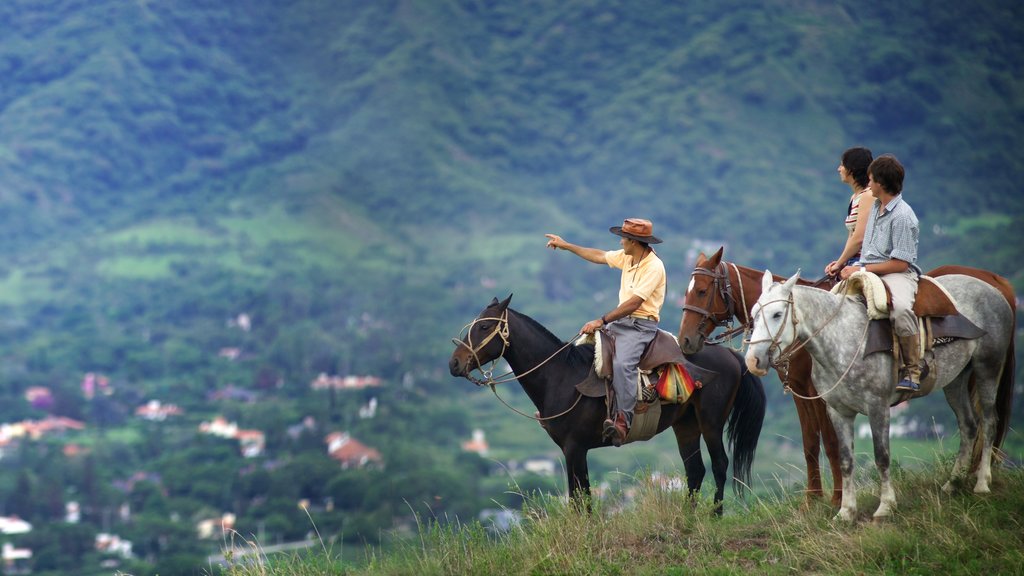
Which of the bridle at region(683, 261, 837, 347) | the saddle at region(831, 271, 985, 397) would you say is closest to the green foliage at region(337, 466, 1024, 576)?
the saddle at region(831, 271, 985, 397)

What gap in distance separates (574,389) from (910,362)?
3038 mm

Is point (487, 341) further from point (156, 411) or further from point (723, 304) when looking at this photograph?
point (156, 411)

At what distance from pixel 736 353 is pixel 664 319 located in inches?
5219

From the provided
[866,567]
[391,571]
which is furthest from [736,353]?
[391,571]

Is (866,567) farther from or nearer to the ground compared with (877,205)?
nearer to the ground

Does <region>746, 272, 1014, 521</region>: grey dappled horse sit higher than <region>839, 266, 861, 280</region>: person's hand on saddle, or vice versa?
<region>839, 266, 861, 280</region>: person's hand on saddle

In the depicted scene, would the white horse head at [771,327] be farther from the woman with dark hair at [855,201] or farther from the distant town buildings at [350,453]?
the distant town buildings at [350,453]

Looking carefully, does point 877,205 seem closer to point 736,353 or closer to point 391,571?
point 736,353

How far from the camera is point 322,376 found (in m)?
160

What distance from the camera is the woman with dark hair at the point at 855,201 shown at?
30.7 ft

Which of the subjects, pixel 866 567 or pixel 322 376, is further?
pixel 322 376

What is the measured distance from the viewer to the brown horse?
30.7 feet

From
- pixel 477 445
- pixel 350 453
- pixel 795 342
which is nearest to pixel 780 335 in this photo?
pixel 795 342

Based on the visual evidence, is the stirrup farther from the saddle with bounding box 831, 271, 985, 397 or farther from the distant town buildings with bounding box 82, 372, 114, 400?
the distant town buildings with bounding box 82, 372, 114, 400
